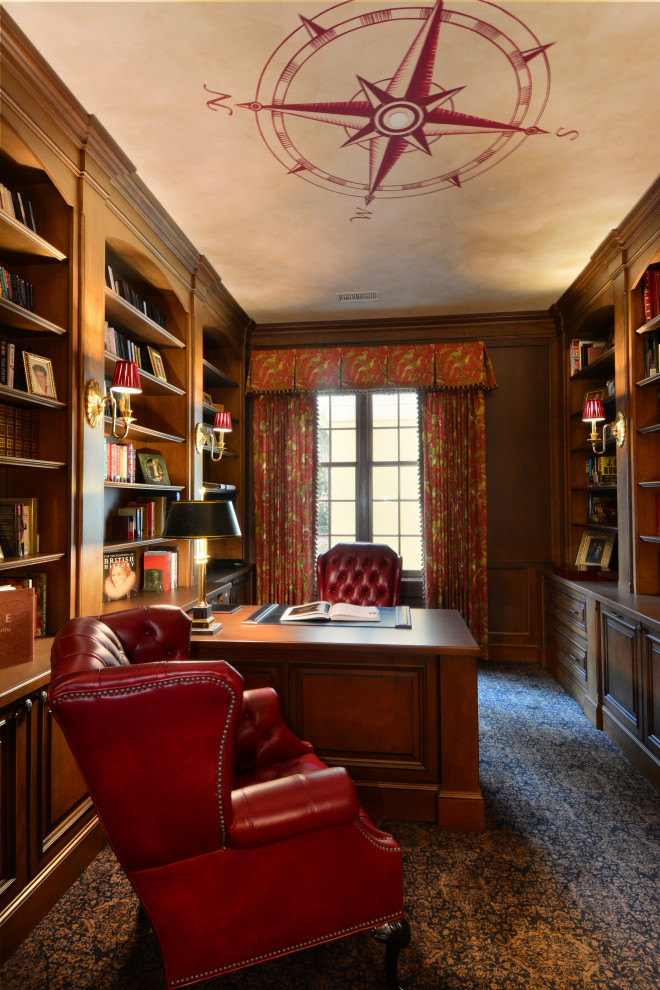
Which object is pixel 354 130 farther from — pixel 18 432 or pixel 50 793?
pixel 50 793

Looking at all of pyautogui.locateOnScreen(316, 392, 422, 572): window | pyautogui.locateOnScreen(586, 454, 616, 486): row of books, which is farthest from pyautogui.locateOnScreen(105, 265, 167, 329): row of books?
pyautogui.locateOnScreen(586, 454, 616, 486): row of books

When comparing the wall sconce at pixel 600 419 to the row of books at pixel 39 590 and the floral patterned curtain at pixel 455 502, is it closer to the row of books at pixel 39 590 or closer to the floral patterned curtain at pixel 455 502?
the floral patterned curtain at pixel 455 502

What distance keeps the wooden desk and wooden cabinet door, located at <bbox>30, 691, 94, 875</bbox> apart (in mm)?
645

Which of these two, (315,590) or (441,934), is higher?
(315,590)

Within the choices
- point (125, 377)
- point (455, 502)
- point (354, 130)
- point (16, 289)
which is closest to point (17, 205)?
point (16, 289)

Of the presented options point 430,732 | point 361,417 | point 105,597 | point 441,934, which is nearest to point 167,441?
point 105,597

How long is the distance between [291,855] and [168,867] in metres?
0.31

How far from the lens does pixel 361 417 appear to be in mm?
4930

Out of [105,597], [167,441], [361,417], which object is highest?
[361,417]

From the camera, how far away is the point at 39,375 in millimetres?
2178

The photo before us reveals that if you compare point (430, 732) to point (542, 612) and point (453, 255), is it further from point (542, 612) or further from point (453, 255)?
point (453, 255)

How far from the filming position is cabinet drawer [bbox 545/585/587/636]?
3.56m

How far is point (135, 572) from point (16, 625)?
138 cm

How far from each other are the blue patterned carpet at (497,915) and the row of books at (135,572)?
1.34 metres
